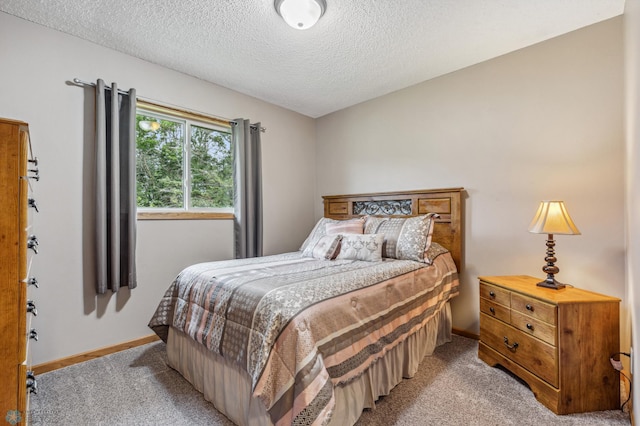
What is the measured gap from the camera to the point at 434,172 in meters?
2.95

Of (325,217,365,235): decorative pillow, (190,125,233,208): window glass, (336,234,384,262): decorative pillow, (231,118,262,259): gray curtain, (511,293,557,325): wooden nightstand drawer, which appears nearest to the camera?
(511,293,557,325): wooden nightstand drawer

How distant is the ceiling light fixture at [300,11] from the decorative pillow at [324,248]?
5.53ft

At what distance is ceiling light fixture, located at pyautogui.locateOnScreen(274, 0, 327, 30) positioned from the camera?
72.1 inches

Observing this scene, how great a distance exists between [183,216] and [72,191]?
0.86 metres

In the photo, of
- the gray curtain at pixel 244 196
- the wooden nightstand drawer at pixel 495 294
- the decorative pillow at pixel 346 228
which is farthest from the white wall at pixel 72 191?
the wooden nightstand drawer at pixel 495 294

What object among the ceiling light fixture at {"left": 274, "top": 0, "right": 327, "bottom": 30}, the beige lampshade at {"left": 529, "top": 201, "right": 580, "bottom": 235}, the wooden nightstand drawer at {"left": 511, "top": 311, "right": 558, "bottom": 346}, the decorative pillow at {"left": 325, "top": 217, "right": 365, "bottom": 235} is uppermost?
the ceiling light fixture at {"left": 274, "top": 0, "right": 327, "bottom": 30}

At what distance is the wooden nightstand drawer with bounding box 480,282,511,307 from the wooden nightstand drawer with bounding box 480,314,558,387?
15 centimetres

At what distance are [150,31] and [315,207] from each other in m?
2.67

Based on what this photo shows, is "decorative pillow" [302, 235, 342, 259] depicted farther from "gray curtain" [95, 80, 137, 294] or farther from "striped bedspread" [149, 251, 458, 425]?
"gray curtain" [95, 80, 137, 294]

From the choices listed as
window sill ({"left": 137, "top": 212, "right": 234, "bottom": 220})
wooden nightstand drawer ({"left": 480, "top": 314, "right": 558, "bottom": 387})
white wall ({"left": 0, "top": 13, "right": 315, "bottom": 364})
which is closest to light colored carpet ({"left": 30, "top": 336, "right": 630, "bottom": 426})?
wooden nightstand drawer ({"left": 480, "top": 314, "right": 558, "bottom": 387})

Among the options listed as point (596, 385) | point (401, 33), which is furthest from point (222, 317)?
point (401, 33)

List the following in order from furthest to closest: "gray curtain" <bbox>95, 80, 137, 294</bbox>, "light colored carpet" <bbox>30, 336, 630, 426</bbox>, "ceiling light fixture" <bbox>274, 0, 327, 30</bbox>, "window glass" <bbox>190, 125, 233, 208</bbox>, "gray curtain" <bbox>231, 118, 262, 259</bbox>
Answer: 1. "gray curtain" <bbox>231, 118, 262, 259</bbox>
2. "window glass" <bbox>190, 125, 233, 208</bbox>
3. "gray curtain" <bbox>95, 80, 137, 294</bbox>
4. "ceiling light fixture" <bbox>274, 0, 327, 30</bbox>
5. "light colored carpet" <bbox>30, 336, 630, 426</bbox>

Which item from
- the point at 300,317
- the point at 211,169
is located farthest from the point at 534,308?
the point at 211,169

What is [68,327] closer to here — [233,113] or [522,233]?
[233,113]
